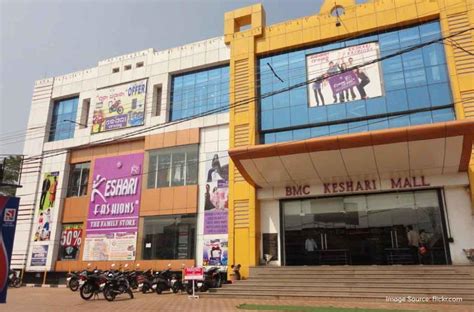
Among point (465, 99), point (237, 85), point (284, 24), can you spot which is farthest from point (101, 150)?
point (465, 99)

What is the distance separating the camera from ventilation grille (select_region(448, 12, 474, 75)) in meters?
17.0

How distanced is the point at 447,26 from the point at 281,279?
43.7 feet

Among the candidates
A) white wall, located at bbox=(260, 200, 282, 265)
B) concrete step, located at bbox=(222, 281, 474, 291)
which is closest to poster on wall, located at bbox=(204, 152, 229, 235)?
white wall, located at bbox=(260, 200, 282, 265)

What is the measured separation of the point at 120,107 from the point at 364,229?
53.2 ft

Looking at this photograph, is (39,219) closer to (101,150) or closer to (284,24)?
(101,150)

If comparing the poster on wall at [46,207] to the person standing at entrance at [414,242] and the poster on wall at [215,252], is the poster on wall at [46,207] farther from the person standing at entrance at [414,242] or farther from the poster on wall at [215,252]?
the person standing at entrance at [414,242]

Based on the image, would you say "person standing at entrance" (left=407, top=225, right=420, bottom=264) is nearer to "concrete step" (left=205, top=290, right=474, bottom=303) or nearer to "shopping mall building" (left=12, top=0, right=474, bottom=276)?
"shopping mall building" (left=12, top=0, right=474, bottom=276)

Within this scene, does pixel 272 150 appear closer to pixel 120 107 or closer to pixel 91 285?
pixel 91 285

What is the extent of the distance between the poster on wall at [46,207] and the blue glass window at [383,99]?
14.7 meters

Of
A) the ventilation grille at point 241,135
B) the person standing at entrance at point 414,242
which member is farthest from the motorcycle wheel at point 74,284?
the person standing at entrance at point 414,242

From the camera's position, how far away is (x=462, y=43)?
17.3 metres

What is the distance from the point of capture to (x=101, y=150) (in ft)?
83.1

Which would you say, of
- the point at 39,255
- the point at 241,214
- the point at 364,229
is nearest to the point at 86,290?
the point at 241,214

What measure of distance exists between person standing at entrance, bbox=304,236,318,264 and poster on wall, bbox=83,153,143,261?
31.8 feet
